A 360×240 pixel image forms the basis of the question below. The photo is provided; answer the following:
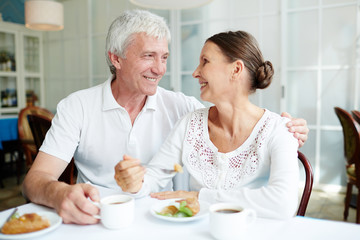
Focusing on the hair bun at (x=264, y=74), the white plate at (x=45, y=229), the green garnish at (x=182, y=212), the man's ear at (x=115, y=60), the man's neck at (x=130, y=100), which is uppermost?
the man's ear at (x=115, y=60)

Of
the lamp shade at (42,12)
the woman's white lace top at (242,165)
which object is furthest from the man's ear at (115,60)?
the lamp shade at (42,12)

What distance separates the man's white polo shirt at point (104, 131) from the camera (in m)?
1.47

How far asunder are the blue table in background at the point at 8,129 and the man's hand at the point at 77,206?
380 cm

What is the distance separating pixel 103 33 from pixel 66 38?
1035 millimetres

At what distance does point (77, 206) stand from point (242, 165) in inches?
23.9

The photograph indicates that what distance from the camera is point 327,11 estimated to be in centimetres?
348

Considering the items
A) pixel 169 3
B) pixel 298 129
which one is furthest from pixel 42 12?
pixel 298 129

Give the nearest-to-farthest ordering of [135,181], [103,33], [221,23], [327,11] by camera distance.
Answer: [135,181] < [327,11] < [221,23] < [103,33]

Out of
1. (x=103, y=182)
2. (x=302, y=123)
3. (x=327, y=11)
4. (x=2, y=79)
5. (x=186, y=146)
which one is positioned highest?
(x=327, y=11)

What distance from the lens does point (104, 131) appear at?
150 cm

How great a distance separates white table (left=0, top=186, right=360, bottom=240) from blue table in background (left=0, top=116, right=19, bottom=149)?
389 cm

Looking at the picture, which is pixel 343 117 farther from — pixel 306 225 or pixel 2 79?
pixel 2 79

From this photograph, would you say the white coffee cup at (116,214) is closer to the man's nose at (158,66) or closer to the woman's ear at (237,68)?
the woman's ear at (237,68)

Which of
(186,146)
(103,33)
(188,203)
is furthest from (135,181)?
(103,33)
